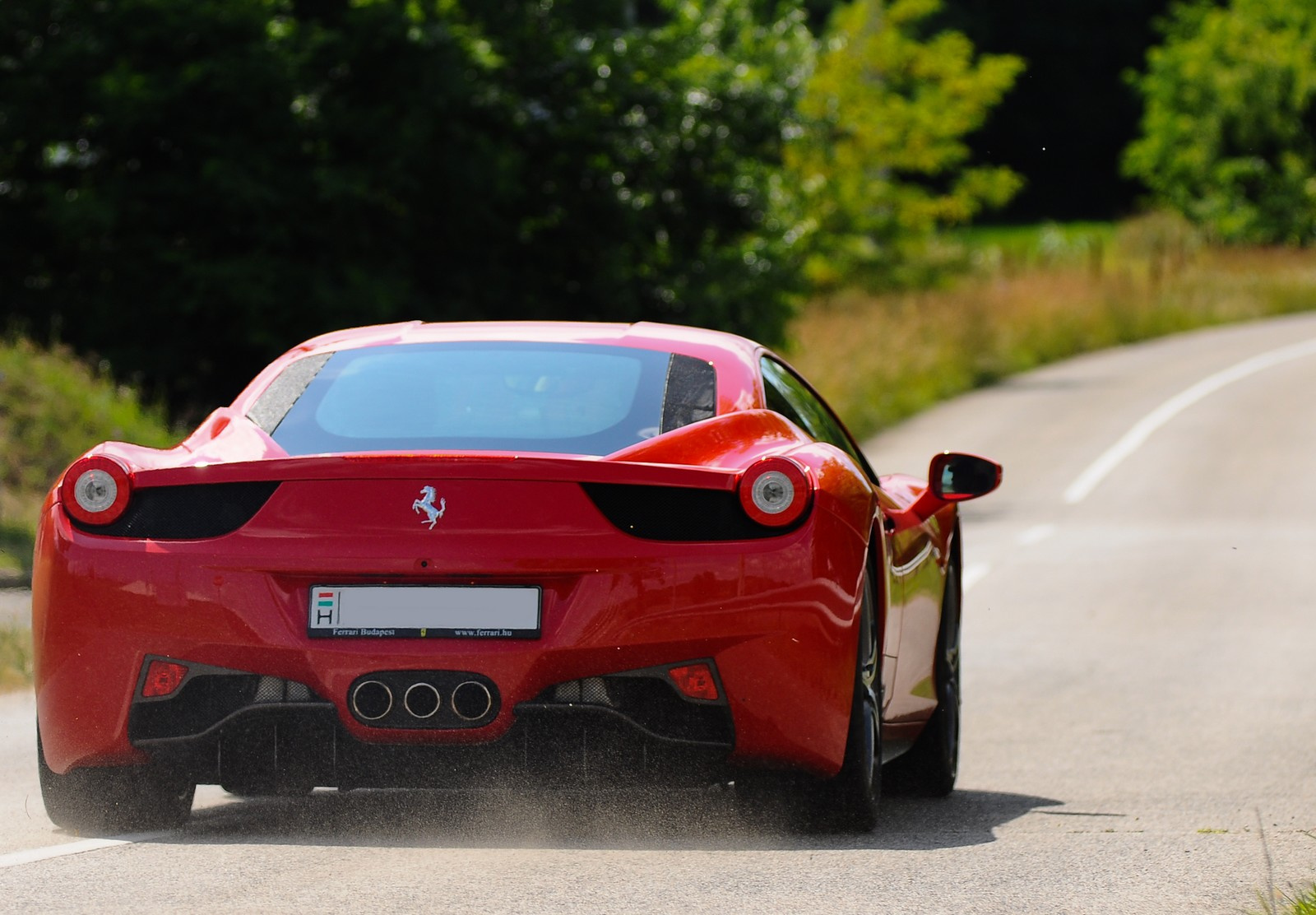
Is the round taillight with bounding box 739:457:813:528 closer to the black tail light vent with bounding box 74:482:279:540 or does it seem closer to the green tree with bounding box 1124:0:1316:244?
the black tail light vent with bounding box 74:482:279:540

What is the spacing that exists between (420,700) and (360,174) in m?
17.5

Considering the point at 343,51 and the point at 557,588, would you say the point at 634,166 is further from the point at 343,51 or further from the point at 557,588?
the point at 557,588

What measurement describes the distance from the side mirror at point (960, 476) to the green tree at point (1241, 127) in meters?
54.3

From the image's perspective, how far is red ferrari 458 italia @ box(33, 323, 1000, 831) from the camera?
530 cm

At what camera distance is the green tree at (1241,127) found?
61.9m

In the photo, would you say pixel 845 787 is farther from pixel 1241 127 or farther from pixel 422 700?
pixel 1241 127

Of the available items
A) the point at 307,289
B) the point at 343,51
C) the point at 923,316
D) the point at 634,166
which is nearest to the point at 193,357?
the point at 307,289

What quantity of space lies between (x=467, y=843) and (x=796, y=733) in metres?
0.82

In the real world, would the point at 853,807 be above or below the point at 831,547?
below

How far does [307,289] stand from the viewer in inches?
882

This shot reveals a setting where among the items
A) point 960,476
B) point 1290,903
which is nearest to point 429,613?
point 1290,903

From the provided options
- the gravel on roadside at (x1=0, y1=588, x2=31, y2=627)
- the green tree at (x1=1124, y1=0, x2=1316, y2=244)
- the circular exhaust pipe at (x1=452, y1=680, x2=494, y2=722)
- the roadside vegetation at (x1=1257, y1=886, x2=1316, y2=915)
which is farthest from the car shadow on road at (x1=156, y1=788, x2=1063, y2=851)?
the green tree at (x1=1124, y1=0, x2=1316, y2=244)

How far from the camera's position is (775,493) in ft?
17.8

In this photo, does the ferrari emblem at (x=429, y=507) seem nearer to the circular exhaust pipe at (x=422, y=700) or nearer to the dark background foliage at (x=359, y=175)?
the circular exhaust pipe at (x=422, y=700)
